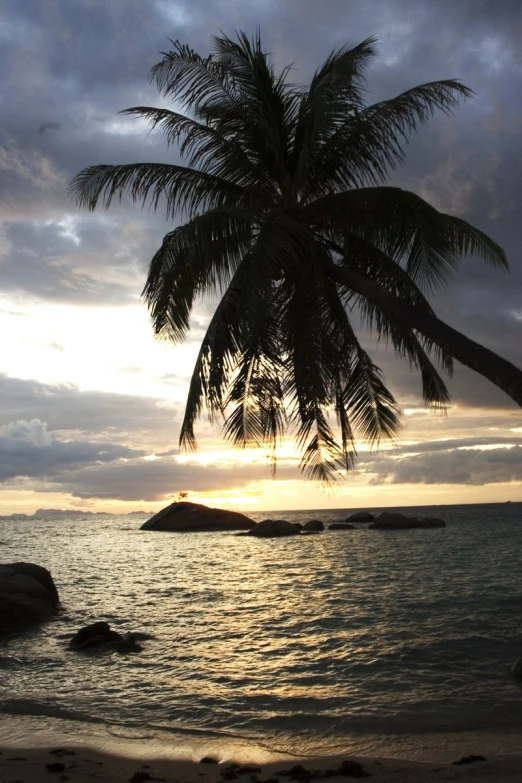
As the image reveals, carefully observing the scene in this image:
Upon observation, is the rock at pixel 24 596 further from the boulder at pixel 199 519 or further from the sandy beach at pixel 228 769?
the boulder at pixel 199 519

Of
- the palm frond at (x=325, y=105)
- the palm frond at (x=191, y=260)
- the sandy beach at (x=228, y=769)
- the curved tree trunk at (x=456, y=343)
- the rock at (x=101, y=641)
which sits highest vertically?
the palm frond at (x=325, y=105)

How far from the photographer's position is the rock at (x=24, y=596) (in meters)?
18.9

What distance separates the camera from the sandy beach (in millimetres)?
7441

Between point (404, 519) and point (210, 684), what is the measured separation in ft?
218

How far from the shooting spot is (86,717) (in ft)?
34.9

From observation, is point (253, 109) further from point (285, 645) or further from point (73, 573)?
point (73, 573)

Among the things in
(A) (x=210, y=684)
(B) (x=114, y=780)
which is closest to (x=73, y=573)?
(A) (x=210, y=684)

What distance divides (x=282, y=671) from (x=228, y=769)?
19.1ft

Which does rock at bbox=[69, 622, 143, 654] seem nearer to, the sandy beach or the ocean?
the ocean

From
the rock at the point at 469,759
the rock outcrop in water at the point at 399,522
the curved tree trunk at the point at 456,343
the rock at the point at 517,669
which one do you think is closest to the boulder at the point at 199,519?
the rock outcrop in water at the point at 399,522

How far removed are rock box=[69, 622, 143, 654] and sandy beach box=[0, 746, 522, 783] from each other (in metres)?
7.34

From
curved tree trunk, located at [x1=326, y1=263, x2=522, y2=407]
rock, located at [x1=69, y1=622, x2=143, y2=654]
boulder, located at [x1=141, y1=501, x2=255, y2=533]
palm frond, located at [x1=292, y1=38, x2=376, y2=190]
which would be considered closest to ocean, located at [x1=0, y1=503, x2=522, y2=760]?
rock, located at [x1=69, y1=622, x2=143, y2=654]

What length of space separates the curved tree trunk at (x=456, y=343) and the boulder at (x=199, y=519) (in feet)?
231

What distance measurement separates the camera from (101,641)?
52.8 ft
